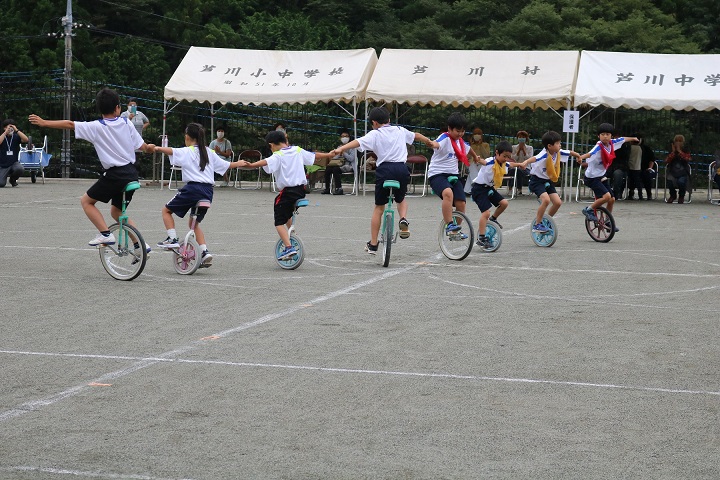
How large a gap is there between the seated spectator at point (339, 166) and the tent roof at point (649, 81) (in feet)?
19.9

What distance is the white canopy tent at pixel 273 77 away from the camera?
90.2 feet

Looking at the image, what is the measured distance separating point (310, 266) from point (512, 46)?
30259mm

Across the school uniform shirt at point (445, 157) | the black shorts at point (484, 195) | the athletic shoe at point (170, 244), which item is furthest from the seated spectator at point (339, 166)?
the athletic shoe at point (170, 244)

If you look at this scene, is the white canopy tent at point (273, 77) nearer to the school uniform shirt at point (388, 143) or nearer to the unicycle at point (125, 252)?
the school uniform shirt at point (388, 143)

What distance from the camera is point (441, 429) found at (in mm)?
6285

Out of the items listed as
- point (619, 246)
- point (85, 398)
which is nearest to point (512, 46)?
point (619, 246)

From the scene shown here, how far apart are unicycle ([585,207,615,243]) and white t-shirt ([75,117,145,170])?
301 inches

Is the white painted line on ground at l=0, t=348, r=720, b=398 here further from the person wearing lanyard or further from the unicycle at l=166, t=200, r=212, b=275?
the person wearing lanyard

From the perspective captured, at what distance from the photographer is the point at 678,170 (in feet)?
89.9

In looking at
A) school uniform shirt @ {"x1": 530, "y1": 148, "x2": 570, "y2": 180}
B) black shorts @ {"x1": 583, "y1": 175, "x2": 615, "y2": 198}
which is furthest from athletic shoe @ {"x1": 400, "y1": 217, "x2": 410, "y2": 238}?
black shorts @ {"x1": 583, "y1": 175, "x2": 615, "y2": 198}

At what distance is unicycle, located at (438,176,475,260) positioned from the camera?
47.0 feet

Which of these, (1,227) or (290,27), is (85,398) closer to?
(1,227)

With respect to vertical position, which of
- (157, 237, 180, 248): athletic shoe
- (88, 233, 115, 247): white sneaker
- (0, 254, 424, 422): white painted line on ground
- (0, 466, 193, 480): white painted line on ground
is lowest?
(0, 466, 193, 480): white painted line on ground

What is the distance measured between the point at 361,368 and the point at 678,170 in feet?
69.6
